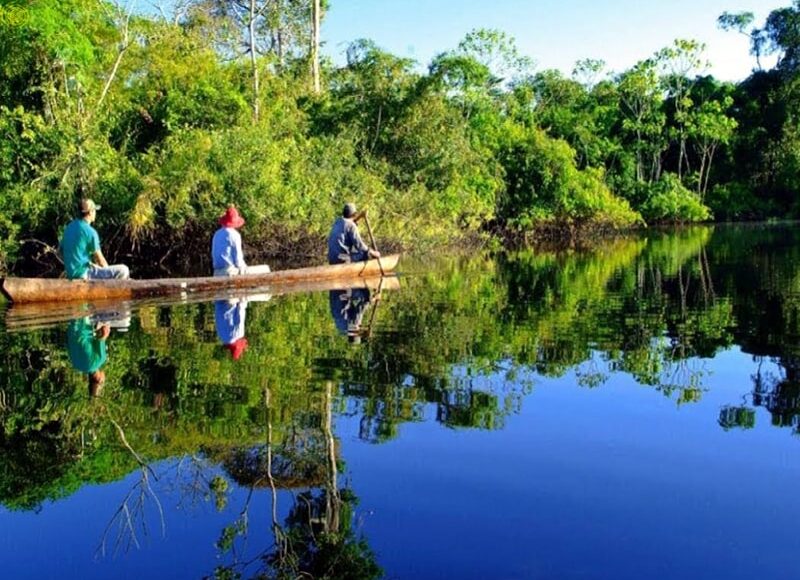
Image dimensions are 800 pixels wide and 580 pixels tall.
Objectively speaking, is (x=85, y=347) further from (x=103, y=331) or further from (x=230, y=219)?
(x=230, y=219)

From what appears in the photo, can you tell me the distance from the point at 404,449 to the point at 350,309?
666 centimetres

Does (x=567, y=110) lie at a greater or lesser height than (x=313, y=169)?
greater

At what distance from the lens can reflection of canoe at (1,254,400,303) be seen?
41.5ft

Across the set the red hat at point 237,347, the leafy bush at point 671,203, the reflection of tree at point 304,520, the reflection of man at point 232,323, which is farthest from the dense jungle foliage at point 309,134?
the reflection of tree at point 304,520

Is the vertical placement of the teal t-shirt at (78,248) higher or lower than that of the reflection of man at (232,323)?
higher

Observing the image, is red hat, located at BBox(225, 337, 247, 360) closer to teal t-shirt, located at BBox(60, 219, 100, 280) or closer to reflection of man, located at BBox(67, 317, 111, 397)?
reflection of man, located at BBox(67, 317, 111, 397)

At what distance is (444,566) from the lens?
12.7 feet

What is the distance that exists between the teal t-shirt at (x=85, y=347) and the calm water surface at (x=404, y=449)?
44 mm

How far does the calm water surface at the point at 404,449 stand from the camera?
4070mm

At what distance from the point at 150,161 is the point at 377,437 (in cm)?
1612

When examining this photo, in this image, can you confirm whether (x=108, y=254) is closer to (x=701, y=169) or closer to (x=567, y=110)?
(x=567, y=110)

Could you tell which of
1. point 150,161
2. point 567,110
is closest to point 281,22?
point 567,110

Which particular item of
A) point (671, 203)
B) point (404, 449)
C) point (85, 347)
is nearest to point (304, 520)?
point (404, 449)

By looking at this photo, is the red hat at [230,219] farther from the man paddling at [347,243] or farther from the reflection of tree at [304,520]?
the reflection of tree at [304,520]
